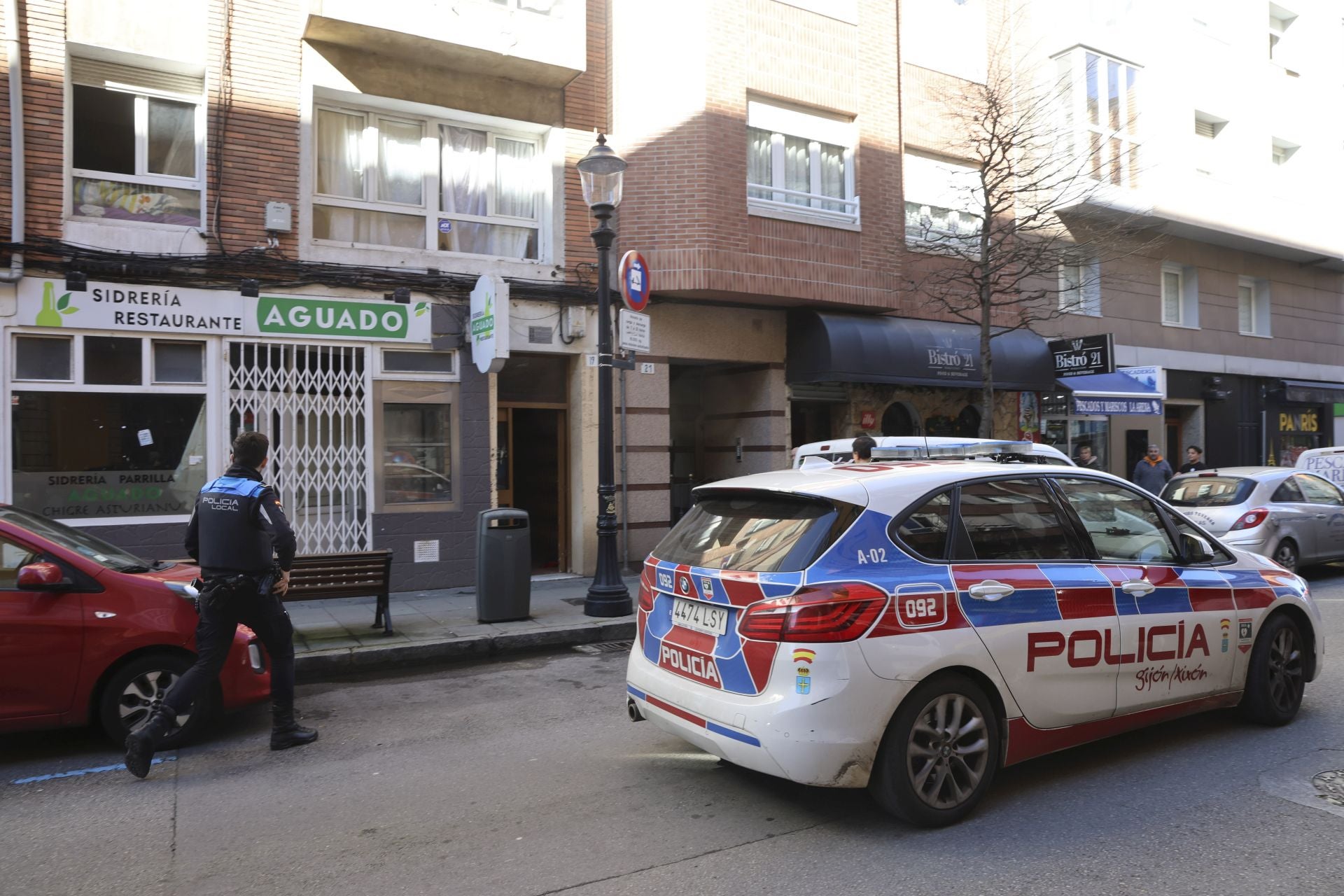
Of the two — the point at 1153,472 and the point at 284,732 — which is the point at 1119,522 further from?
the point at 1153,472

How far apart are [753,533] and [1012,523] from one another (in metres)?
1.30

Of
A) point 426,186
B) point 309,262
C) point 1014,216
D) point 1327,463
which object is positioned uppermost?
point 1014,216

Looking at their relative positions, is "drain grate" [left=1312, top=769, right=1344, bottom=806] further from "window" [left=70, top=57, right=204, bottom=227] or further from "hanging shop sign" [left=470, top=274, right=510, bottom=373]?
"window" [left=70, top=57, right=204, bottom=227]

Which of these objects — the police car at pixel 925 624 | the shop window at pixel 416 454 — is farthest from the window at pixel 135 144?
the police car at pixel 925 624

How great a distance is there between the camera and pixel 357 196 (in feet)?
37.7

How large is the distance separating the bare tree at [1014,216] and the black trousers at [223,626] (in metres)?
10.4

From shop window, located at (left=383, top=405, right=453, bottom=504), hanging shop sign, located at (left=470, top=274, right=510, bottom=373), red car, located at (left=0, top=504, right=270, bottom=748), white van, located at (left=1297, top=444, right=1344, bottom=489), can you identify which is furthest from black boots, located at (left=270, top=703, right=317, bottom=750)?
white van, located at (left=1297, top=444, right=1344, bottom=489)

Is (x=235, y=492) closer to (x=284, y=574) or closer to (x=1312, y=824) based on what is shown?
(x=284, y=574)

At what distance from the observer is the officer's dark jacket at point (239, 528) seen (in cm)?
523

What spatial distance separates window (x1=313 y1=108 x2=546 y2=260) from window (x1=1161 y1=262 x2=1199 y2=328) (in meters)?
13.9

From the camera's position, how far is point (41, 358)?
31.7 feet

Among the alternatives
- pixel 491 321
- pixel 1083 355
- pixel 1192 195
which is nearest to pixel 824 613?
pixel 491 321

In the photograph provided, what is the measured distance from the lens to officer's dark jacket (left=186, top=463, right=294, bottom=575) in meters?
5.23

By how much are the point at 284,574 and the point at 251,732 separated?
1111 mm
